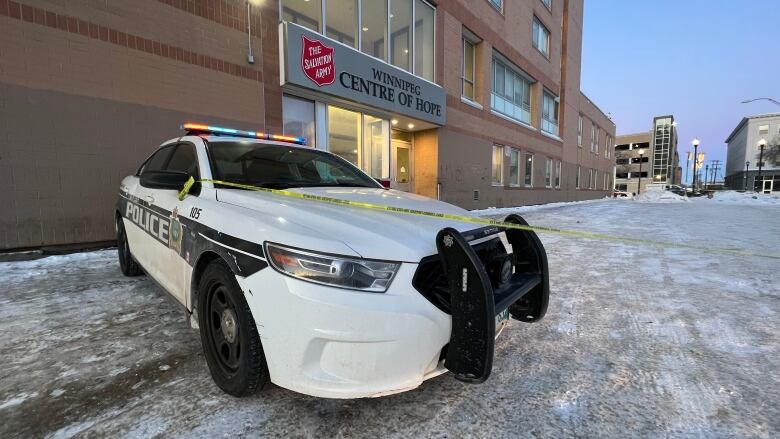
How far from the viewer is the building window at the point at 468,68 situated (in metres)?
14.4

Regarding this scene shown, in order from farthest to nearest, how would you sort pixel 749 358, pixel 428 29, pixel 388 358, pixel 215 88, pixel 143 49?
pixel 428 29 < pixel 215 88 < pixel 143 49 < pixel 749 358 < pixel 388 358

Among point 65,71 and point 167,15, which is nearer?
point 65,71

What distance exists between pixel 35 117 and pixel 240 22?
384cm

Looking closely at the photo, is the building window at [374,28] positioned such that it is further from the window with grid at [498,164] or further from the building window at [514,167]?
the building window at [514,167]

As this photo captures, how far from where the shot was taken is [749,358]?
2496 millimetres

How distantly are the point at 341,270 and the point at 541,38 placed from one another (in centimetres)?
2298

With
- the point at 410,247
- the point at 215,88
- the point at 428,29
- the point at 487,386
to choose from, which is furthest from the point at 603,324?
the point at 428,29

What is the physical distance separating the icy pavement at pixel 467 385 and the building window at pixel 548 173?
60.4ft

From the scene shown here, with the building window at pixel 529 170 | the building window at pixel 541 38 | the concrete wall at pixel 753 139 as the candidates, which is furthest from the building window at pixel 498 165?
the concrete wall at pixel 753 139

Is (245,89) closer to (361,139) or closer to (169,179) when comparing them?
(361,139)

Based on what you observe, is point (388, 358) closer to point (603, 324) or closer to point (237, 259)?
point (237, 259)

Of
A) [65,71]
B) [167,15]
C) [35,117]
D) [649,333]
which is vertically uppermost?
[167,15]

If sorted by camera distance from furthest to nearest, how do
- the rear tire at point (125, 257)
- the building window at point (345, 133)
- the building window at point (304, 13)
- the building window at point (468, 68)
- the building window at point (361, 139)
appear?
the building window at point (468, 68)
the building window at point (361, 139)
the building window at point (345, 133)
the building window at point (304, 13)
the rear tire at point (125, 257)

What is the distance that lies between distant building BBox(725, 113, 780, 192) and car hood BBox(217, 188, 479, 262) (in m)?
80.9
